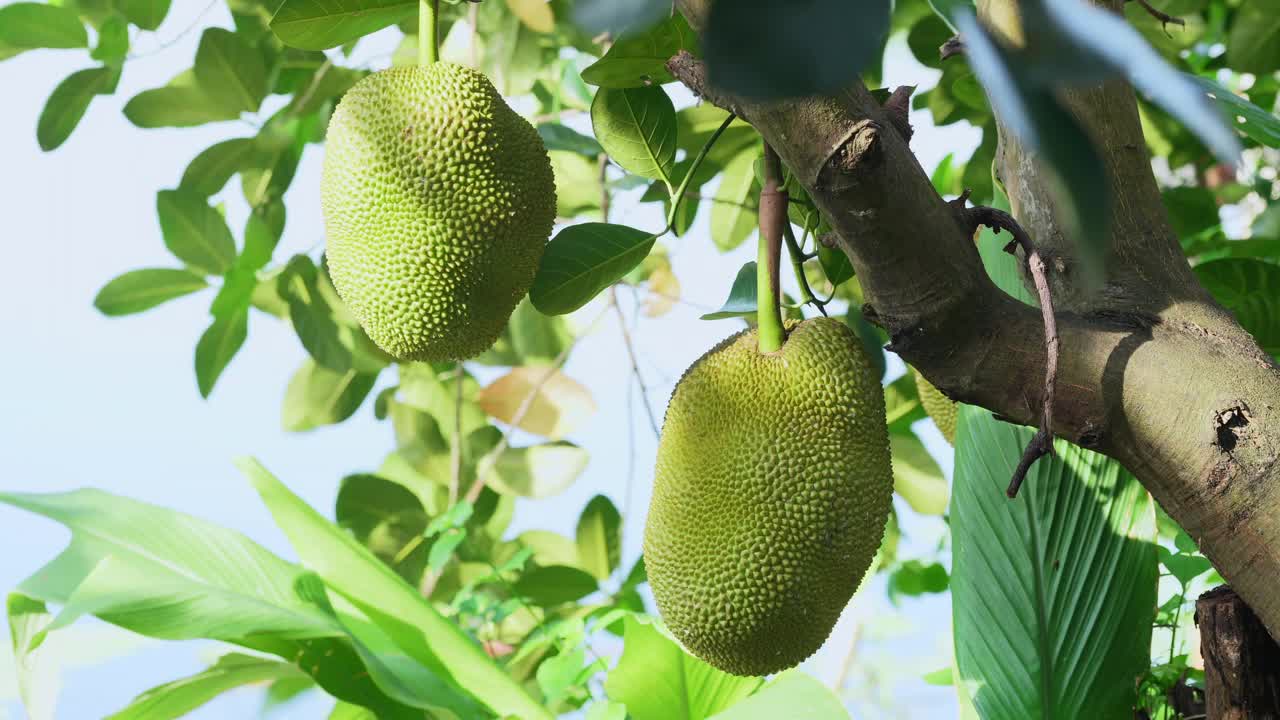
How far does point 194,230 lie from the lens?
1003 millimetres

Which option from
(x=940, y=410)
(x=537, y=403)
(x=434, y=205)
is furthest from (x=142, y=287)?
(x=940, y=410)

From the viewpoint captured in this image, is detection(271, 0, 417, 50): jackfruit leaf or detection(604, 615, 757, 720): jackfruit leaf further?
detection(604, 615, 757, 720): jackfruit leaf

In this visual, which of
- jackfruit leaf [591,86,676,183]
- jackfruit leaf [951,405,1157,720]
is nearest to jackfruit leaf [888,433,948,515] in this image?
jackfruit leaf [951,405,1157,720]

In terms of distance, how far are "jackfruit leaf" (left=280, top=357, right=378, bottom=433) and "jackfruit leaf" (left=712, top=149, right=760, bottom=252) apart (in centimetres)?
40

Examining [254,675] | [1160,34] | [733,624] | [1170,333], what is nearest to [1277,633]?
[1170,333]

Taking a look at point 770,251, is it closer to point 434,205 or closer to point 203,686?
point 434,205

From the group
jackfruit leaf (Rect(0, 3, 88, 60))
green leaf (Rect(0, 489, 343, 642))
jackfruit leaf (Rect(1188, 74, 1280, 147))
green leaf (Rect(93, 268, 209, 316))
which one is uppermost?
jackfruit leaf (Rect(1188, 74, 1280, 147))

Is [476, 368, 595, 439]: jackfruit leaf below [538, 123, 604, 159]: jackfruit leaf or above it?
below

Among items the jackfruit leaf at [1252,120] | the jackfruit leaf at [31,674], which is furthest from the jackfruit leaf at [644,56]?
the jackfruit leaf at [31,674]

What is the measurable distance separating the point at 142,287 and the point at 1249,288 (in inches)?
36.2

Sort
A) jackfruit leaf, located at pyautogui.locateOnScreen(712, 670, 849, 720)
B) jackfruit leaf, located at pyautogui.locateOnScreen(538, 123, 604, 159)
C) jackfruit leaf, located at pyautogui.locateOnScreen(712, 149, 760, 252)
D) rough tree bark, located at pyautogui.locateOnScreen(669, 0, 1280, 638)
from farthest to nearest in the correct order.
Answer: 1. jackfruit leaf, located at pyautogui.locateOnScreen(712, 149, 760, 252)
2. jackfruit leaf, located at pyautogui.locateOnScreen(538, 123, 604, 159)
3. jackfruit leaf, located at pyautogui.locateOnScreen(712, 670, 849, 720)
4. rough tree bark, located at pyautogui.locateOnScreen(669, 0, 1280, 638)

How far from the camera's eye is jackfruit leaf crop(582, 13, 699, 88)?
49 cm

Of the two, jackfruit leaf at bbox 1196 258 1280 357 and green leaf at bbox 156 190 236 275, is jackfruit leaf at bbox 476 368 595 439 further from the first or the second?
jackfruit leaf at bbox 1196 258 1280 357

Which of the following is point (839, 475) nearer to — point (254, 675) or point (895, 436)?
point (254, 675)
